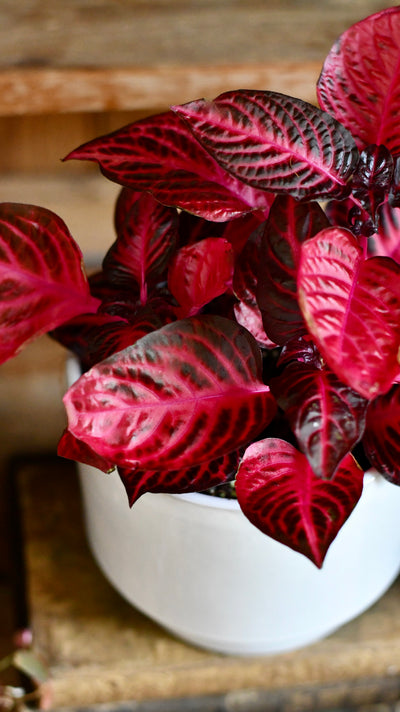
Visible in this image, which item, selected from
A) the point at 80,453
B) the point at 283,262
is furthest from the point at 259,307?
the point at 80,453

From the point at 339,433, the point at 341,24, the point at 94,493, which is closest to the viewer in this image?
the point at 339,433

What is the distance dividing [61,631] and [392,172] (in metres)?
0.50

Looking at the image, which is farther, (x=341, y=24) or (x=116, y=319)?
(x=341, y=24)

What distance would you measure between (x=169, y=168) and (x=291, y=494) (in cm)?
19

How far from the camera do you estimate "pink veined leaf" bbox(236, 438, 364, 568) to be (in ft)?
1.41

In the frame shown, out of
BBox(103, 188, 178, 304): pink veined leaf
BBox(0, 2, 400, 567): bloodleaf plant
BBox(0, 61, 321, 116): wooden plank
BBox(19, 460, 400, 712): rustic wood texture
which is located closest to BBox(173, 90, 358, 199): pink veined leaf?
BBox(0, 2, 400, 567): bloodleaf plant

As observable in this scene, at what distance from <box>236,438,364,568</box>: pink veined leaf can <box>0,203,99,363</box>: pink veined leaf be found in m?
0.14

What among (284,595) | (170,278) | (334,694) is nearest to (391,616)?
(334,694)

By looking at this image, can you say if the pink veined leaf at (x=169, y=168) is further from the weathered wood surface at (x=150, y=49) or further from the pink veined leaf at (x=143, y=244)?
the weathered wood surface at (x=150, y=49)

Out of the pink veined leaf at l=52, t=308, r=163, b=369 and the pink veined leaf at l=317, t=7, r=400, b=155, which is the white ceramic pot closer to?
the pink veined leaf at l=52, t=308, r=163, b=369

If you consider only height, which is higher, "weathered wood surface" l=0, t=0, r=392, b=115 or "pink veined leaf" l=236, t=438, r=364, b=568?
"weathered wood surface" l=0, t=0, r=392, b=115

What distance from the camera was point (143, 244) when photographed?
0.52m

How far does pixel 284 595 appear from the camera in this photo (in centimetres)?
58

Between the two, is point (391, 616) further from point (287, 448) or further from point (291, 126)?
point (291, 126)
